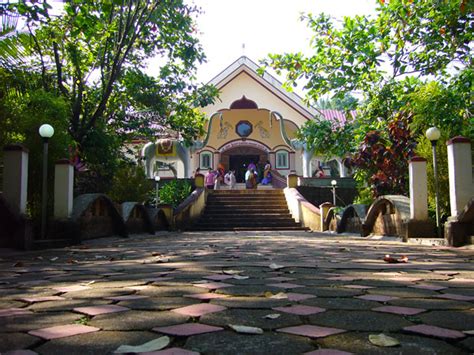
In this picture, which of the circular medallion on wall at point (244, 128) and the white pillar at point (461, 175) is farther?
the circular medallion on wall at point (244, 128)

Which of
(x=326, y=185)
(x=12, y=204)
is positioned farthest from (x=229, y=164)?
(x=12, y=204)

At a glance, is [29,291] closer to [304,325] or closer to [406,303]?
[304,325]

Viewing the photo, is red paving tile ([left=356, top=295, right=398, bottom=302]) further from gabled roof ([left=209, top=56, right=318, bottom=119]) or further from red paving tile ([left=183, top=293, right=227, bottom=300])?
gabled roof ([left=209, top=56, right=318, bottom=119])

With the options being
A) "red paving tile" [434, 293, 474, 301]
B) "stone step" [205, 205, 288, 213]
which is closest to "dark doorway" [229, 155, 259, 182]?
"stone step" [205, 205, 288, 213]

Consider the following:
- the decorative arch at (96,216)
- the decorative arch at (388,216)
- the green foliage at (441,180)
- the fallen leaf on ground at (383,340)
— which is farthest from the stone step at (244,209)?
the fallen leaf on ground at (383,340)

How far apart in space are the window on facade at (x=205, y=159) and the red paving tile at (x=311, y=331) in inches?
1153

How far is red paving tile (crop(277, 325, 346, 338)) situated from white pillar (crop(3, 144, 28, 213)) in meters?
5.92

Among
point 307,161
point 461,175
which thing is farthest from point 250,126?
point 461,175

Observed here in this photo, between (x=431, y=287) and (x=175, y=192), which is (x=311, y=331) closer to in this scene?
(x=431, y=287)

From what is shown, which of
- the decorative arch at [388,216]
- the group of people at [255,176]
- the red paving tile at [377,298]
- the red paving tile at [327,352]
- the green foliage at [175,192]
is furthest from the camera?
the group of people at [255,176]

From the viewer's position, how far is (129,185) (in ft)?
50.1

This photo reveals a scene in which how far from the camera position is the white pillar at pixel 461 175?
7.07 meters

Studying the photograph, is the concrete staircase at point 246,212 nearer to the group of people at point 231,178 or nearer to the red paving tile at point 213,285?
the group of people at point 231,178

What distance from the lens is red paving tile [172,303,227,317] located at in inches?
91.8
